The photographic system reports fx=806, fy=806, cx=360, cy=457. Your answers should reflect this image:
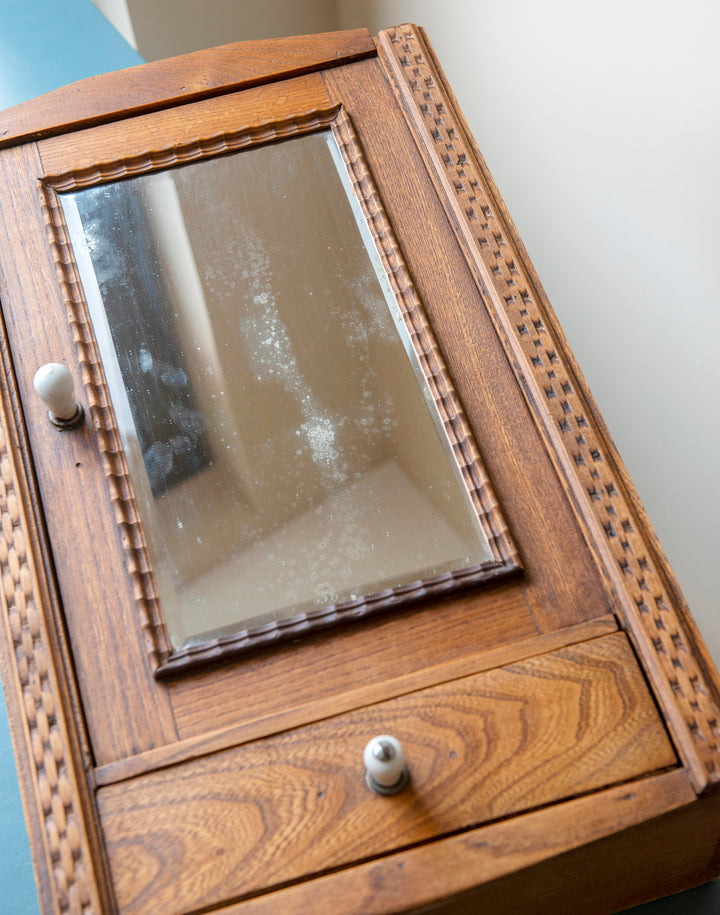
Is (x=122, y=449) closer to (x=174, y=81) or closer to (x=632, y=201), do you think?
(x=174, y=81)

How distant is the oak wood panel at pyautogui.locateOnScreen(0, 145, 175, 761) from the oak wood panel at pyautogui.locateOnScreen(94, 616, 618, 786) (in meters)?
0.01

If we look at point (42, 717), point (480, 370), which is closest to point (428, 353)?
point (480, 370)

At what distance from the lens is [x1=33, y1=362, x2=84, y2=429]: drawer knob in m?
0.58

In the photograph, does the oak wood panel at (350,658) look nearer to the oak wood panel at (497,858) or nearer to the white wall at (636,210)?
the oak wood panel at (497,858)

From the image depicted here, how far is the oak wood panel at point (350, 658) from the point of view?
1.74 feet

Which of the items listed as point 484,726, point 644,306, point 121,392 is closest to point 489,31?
point 644,306

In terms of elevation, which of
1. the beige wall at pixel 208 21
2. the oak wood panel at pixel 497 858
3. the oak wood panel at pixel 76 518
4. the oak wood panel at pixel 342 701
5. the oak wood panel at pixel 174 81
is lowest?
the oak wood panel at pixel 497 858

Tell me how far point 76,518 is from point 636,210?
0.66 m

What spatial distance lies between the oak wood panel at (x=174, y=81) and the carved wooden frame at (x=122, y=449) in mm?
60

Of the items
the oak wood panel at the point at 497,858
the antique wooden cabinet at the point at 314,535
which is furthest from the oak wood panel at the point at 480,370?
the oak wood panel at the point at 497,858

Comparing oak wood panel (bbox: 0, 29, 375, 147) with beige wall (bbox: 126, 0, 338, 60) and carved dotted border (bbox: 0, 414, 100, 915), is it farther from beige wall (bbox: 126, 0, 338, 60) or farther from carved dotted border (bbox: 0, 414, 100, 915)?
beige wall (bbox: 126, 0, 338, 60)

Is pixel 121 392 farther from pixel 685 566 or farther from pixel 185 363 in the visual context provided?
pixel 685 566

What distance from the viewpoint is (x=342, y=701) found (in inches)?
20.6

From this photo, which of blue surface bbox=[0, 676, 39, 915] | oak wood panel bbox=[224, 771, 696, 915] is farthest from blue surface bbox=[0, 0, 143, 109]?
oak wood panel bbox=[224, 771, 696, 915]
